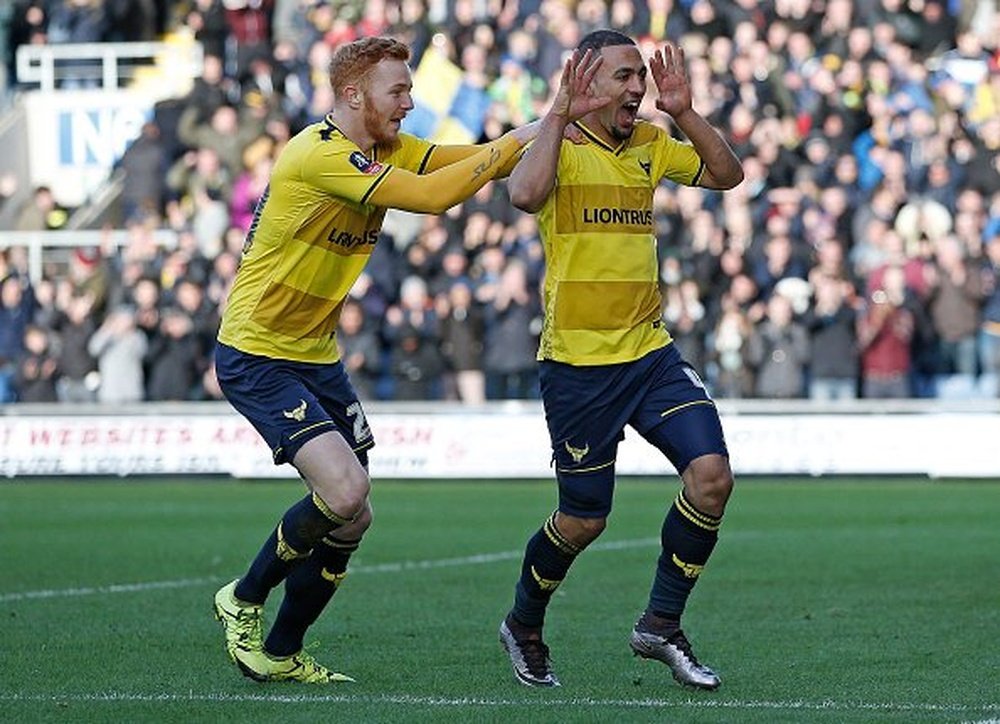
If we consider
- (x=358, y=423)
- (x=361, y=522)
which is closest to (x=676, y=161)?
(x=358, y=423)

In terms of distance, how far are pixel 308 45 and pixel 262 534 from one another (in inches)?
489

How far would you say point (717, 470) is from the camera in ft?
28.9

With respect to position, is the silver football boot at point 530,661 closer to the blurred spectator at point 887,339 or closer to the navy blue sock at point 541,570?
the navy blue sock at point 541,570

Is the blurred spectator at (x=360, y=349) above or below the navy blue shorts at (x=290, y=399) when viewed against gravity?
below

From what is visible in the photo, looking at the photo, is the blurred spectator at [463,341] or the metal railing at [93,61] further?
the metal railing at [93,61]

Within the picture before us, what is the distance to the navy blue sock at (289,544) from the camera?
891cm

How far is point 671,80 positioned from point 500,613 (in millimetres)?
3870

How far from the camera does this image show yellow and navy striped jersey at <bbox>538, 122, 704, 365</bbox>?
29.3ft

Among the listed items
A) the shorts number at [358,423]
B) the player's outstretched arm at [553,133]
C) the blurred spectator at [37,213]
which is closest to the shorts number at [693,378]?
the player's outstretched arm at [553,133]

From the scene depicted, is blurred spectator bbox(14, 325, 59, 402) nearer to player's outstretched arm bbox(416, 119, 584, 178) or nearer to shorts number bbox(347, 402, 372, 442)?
shorts number bbox(347, 402, 372, 442)

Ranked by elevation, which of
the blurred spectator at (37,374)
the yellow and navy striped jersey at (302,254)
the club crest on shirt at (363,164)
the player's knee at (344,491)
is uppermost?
the club crest on shirt at (363,164)

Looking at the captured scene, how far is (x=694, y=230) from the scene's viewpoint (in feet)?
77.4

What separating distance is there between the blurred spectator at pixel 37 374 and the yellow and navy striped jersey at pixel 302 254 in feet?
54.9

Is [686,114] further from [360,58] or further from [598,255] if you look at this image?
[360,58]
